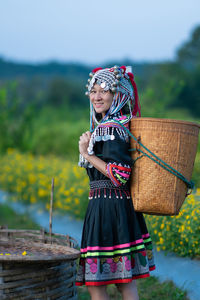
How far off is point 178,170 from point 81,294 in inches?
71.7

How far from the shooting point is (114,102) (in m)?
2.32

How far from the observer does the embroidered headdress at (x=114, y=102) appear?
2.20 m

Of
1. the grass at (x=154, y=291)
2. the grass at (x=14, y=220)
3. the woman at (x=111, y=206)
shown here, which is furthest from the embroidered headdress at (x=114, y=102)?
the grass at (x=14, y=220)

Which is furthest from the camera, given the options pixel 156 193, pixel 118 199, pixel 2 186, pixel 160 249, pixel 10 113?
pixel 10 113

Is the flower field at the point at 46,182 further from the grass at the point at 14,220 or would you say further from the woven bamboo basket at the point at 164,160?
the woven bamboo basket at the point at 164,160

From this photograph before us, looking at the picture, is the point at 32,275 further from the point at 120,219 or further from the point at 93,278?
the point at 120,219

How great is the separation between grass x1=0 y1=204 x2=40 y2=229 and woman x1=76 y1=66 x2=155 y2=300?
341 centimetres

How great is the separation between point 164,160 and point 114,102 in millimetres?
487

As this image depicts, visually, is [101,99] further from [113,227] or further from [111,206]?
[113,227]

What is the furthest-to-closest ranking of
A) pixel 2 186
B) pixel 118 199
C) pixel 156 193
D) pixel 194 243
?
pixel 2 186 < pixel 194 243 < pixel 118 199 < pixel 156 193

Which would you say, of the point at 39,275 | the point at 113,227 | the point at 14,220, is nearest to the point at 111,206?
the point at 113,227

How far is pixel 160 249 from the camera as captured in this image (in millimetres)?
3756

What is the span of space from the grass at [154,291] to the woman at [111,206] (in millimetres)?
822

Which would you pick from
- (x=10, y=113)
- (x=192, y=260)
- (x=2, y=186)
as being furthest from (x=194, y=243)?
(x=10, y=113)
